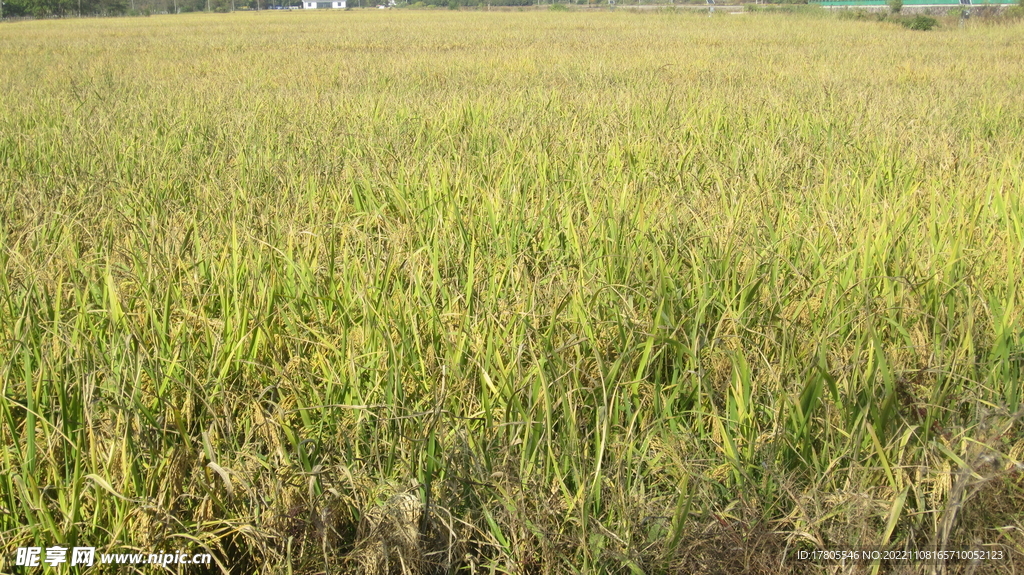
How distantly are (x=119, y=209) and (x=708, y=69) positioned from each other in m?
6.87

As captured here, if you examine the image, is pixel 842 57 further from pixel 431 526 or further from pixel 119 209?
pixel 431 526

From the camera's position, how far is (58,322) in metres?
1.43

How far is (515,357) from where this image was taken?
1.42m

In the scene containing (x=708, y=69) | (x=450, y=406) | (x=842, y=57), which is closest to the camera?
(x=450, y=406)

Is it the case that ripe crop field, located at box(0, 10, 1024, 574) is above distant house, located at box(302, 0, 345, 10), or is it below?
below

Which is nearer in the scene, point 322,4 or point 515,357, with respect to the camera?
point 515,357

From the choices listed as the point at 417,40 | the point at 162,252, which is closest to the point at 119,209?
the point at 162,252

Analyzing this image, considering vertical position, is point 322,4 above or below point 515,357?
above

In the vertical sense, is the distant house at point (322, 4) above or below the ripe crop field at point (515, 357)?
above

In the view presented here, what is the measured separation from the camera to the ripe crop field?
1142mm

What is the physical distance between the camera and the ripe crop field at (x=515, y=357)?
3.75 ft

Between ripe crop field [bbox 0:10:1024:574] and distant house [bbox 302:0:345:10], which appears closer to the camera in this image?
ripe crop field [bbox 0:10:1024:574]

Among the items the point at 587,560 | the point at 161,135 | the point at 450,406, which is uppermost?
the point at 161,135

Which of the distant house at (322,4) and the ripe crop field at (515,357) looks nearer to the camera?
the ripe crop field at (515,357)
